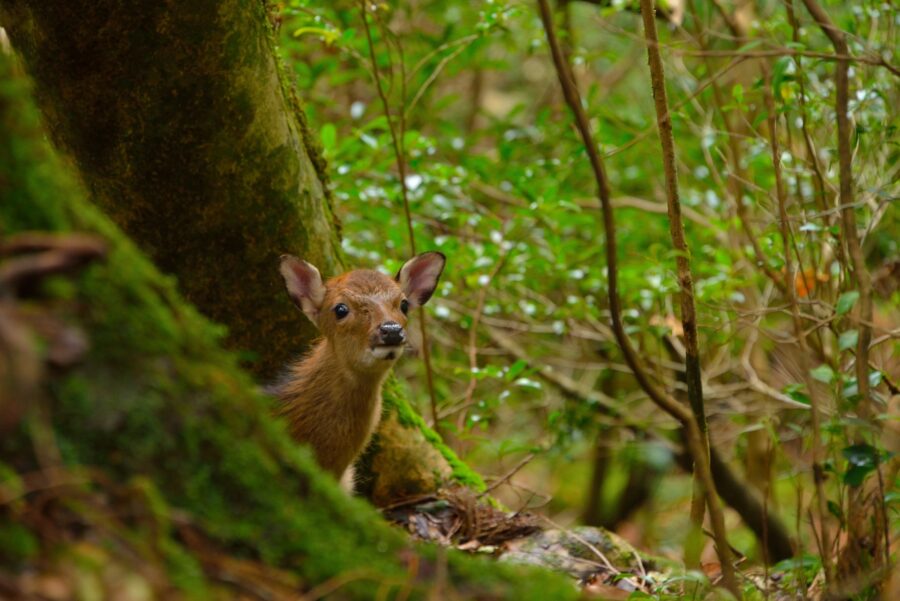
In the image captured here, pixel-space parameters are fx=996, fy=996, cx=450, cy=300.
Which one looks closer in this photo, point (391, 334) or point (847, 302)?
point (847, 302)

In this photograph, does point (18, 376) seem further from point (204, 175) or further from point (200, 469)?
point (204, 175)

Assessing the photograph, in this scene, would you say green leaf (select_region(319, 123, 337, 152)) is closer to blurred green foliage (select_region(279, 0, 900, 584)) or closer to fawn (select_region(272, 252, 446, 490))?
blurred green foliage (select_region(279, 0, 900, 584))

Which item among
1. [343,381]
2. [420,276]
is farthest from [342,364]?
[420,276]

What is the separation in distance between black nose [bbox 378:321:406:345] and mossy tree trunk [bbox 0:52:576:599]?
291cm

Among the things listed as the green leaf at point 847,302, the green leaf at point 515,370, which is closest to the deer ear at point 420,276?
the green leaf at point 515,370

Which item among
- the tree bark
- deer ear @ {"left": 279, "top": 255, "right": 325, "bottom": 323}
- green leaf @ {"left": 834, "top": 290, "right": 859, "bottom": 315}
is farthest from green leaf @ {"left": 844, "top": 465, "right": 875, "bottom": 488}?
the tree bark

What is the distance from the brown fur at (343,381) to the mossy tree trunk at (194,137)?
12.1 inches

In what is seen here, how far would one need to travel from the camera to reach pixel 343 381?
19.2 ft

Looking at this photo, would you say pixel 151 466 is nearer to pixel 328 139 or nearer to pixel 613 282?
pixel 613 282

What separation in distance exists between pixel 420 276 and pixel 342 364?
0.84 meters

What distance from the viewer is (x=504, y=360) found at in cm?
994

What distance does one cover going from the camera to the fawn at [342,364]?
5680mm

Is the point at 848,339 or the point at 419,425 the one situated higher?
the point at 848,339

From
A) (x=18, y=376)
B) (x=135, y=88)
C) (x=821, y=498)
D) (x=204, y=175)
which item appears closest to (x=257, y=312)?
(x=204, y=175)
